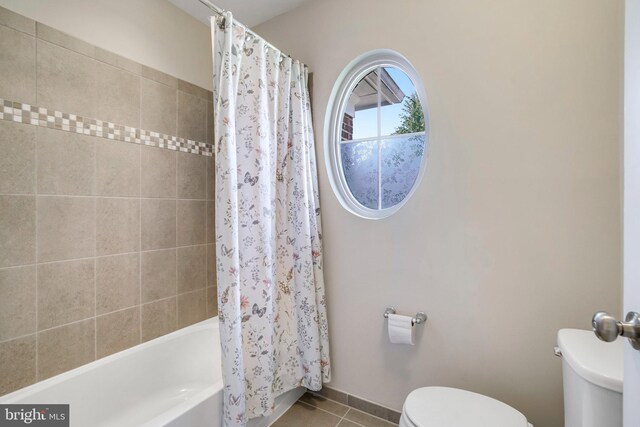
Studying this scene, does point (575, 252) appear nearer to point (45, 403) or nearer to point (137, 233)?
point (137, 233)

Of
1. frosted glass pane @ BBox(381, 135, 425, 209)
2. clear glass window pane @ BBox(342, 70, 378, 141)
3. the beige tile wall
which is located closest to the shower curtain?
clear glass window pane @ BBox(342, 70, 378, 141)

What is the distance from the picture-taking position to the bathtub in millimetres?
1277

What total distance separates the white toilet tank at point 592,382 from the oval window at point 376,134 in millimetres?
960

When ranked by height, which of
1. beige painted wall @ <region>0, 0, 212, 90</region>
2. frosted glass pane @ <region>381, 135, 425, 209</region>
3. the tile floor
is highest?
beige painted wall @ <region>0, 0, 212, 90</region>

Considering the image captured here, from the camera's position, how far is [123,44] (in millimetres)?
1655

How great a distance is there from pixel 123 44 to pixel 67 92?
454mm

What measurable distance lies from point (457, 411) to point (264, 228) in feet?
3.79

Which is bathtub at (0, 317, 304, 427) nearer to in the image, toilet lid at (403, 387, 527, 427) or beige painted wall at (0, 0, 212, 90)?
toilet lid at (403, 387, 527, 427)

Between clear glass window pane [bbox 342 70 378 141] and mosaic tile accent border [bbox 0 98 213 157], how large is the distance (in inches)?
42.3

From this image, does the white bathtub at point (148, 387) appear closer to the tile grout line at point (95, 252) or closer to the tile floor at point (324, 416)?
the tile grout line at point (95, 252)

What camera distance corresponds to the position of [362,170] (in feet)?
6.25

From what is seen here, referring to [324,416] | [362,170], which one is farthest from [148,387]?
[362,170]

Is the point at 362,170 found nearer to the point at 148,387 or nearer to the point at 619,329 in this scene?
the point at 619,329

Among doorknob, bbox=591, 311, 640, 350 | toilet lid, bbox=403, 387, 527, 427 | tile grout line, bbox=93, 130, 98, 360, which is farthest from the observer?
tile grout line, bbox=93, 130, 98, 360
